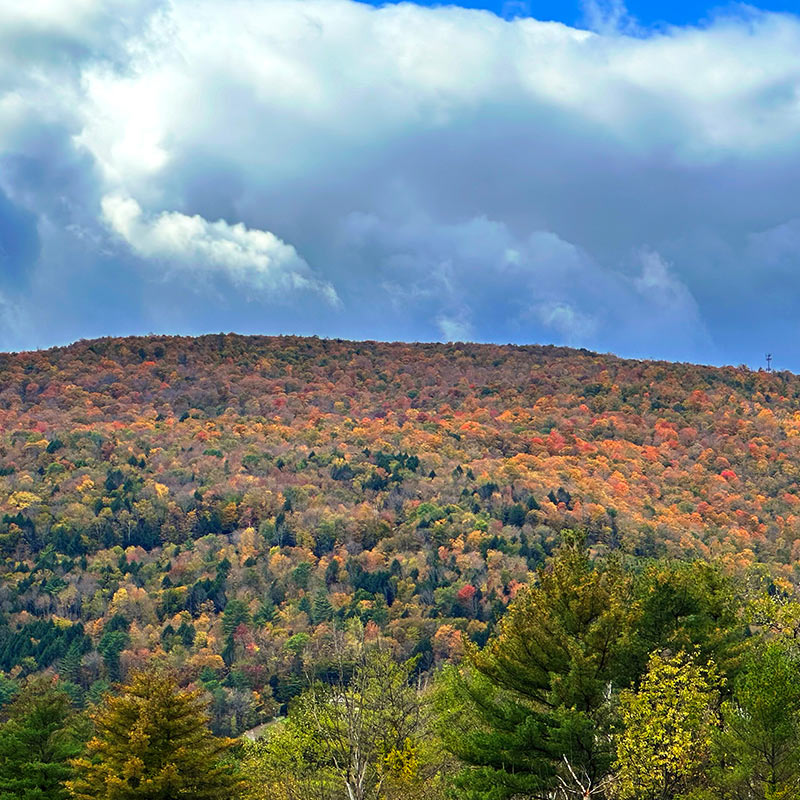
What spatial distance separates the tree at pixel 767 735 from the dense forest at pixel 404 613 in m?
0.07

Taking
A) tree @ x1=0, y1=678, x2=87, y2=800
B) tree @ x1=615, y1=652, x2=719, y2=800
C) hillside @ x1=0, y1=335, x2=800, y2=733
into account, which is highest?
hillside @ x1=0, y1=335, x2=800, y2=733

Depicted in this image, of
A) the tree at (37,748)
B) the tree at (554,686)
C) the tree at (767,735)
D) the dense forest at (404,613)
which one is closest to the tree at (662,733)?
the dense forest at (404,613)

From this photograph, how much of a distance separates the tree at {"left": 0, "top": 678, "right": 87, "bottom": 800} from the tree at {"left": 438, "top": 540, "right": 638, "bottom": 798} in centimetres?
1658

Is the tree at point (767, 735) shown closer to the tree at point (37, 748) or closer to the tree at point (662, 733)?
the tree at point (662, 733)

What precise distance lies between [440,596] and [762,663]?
104 metres

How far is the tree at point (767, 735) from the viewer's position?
25125 millimetres

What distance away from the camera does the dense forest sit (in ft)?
102

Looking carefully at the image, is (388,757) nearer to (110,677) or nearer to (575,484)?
(110,677)

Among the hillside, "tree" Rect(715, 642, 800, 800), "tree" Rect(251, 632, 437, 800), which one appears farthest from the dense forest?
the hillside

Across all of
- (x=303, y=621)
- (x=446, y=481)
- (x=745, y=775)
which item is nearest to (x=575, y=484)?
(x=446, y=481)

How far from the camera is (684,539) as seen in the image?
14262cm

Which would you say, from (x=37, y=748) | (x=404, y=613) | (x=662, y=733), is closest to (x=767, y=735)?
(x=662, y=733)

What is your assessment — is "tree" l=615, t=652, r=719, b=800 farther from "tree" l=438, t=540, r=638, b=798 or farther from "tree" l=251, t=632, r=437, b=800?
"tree" l=251, t=632, r=437, b=800

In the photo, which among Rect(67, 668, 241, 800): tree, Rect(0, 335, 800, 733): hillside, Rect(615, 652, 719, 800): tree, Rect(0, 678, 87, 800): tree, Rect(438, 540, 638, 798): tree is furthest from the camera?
Rect(0, 335, 800, 733): hillside
